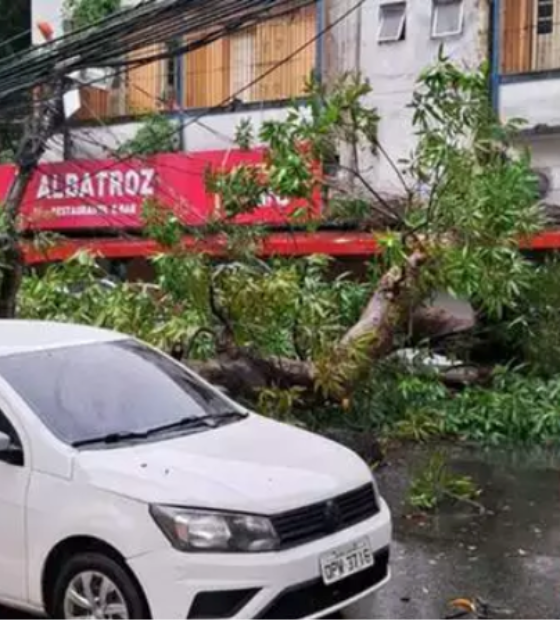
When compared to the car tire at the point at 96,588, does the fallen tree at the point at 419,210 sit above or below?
above

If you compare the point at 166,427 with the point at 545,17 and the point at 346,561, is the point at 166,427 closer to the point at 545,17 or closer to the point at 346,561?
the point at 346,561

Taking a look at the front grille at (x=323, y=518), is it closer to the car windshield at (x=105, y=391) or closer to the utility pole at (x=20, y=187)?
the car windshield at (x=105, y=391)

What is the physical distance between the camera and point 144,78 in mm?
20141

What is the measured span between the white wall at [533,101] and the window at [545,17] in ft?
3.24

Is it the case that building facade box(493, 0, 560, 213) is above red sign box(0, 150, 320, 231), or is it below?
above

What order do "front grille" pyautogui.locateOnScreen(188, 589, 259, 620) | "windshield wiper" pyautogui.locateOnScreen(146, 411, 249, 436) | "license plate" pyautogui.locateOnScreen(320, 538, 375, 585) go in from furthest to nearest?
"windshield wiper" pyautogui.locateOnScreen(146, 411, 249, 436)
"license plate" pyautogui.locateOnScreen(320, 538, 375, 585)
"front grille" pyautogui.locateOnScreen(188, 589, 259, 620)

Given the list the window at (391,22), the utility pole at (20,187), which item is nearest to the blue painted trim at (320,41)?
the window at (391,22)

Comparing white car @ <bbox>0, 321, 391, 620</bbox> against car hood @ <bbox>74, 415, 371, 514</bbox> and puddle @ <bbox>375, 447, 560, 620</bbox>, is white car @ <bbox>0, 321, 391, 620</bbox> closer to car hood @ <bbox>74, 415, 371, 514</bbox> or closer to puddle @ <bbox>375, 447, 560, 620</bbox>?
car hood @ <bbox>74, 415, 371, 514</bbox>

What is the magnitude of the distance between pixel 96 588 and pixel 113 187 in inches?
614

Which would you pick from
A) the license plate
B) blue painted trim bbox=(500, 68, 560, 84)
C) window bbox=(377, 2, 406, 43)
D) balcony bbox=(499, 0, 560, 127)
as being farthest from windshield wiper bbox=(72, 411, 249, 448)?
window bbox=(377, 2, 406, 43)

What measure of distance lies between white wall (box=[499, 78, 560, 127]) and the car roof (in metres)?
10.7

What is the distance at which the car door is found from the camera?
15.9 ft

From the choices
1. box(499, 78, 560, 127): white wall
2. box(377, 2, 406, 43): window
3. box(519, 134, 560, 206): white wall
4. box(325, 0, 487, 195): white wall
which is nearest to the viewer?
box(499, 78, 560, 127): white wall

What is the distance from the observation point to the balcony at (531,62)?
50.1 ft
